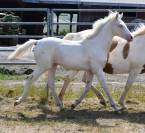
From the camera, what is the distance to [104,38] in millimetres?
8812

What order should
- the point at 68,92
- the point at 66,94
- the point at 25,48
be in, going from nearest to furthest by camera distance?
the point at 25,48
the point at 66,94
the point at 68,92

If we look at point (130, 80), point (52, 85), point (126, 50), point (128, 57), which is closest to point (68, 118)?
point (52, 85)

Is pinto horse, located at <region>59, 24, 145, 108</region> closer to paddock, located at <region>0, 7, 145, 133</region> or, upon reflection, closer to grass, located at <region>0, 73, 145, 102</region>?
paddock, located at <region>0, 7, 145, 133</region>

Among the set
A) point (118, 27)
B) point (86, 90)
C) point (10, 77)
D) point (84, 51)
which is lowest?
point (10, 77)

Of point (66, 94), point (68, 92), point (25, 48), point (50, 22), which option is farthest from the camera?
point (50, 22)

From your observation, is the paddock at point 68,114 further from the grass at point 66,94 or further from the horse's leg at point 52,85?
the horse's leg at point 52,85

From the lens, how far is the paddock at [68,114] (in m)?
7.59

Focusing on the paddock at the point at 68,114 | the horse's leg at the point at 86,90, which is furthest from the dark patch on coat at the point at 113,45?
the paddock at the point at 68,114

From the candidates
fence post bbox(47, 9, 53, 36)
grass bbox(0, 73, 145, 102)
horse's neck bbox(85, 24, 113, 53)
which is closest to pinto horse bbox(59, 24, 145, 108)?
horse's neck bbox(85, 24, 113, 53)

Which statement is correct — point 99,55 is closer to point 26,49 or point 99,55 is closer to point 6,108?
point 26,49

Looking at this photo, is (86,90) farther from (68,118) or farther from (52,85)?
(68,118)

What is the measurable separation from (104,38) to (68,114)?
4.81 feet

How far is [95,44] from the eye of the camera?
8727mm

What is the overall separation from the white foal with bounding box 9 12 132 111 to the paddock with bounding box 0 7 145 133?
363 mm
